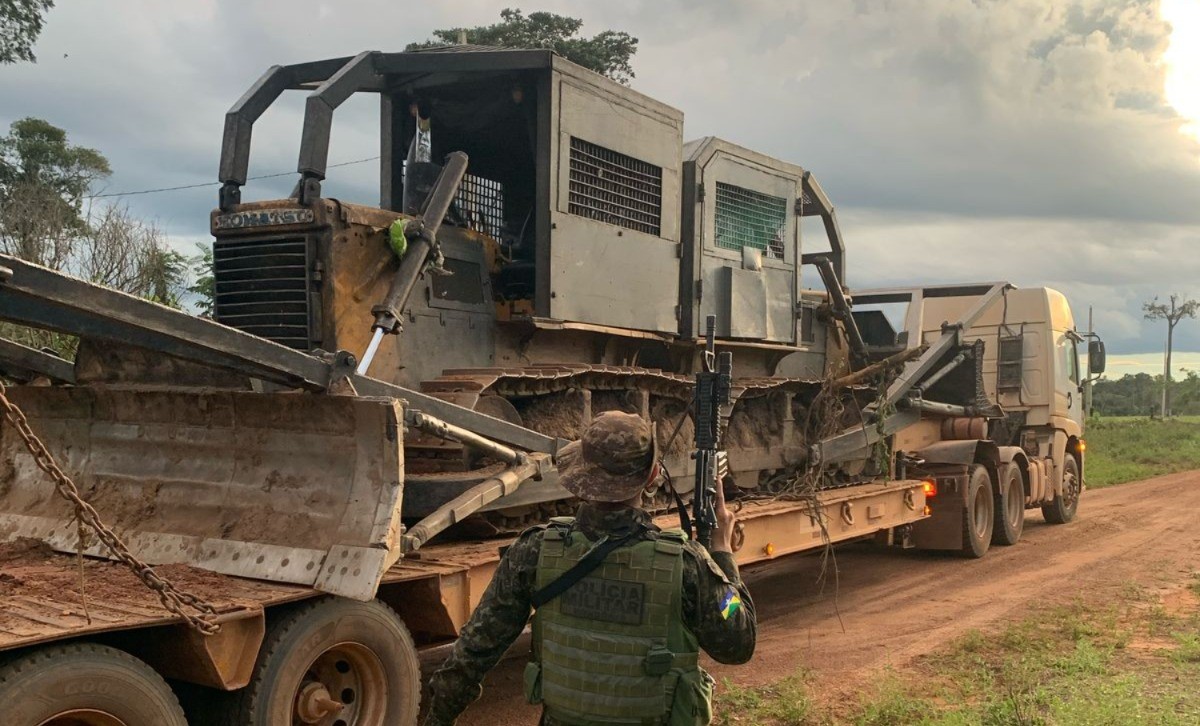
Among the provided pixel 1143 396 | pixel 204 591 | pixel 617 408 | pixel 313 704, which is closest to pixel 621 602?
pixel 313 704

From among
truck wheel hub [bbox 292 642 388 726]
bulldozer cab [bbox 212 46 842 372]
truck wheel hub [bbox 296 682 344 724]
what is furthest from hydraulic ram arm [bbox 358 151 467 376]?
truck wheel hub [bbox 296 682 344 724]

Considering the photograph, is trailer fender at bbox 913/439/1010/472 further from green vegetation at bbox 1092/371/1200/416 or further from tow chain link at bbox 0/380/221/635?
green vegetation at bbox 1092/371/1200/416

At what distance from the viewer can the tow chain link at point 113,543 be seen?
3.68m

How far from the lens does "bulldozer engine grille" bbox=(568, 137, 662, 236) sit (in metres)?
7.12

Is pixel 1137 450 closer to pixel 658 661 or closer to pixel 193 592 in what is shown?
pixel 193 592

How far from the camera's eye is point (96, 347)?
6121 millimetres

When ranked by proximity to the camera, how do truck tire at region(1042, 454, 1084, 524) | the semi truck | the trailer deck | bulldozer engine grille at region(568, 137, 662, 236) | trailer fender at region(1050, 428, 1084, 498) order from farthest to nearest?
truck tire at region(1042, 454, 1084, 524), trailer fender at region(1050, 428, 1084, 498), bulldozer engine grille at region(568, 137, 662, 236), the semi truck, the trailer deck

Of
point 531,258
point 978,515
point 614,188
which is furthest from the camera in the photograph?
point 978,515

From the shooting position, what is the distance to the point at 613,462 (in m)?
3.06

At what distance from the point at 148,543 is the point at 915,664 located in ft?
16.6

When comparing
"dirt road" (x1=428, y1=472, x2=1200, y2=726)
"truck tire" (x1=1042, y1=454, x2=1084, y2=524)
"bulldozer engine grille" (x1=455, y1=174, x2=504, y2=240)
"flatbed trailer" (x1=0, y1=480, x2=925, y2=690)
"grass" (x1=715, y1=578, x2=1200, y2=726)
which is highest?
"bulldozer engine grille" (x1=455, y1=174, x2=504, y2=240)

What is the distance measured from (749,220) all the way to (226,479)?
5.12 m

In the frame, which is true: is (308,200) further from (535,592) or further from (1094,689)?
(1094,689)

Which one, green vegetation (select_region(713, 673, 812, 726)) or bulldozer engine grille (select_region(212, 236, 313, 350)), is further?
bulldozer engine grille (select_region(212, 236, 313, 350))
